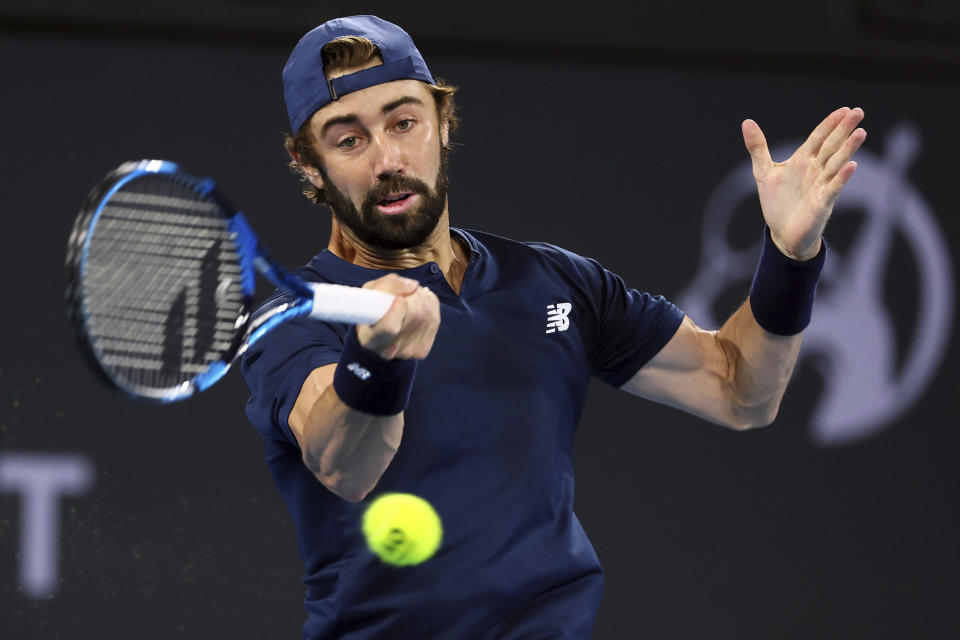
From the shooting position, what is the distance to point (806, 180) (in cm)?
213

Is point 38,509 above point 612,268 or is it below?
below

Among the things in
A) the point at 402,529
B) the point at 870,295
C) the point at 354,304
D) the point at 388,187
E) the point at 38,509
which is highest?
the point at 388,187

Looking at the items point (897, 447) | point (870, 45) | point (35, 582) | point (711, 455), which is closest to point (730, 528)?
point (711, 455)

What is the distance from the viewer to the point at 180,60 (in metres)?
3.51

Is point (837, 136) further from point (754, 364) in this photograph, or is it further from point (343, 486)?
point (343, 486)

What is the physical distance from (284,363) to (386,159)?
369mm

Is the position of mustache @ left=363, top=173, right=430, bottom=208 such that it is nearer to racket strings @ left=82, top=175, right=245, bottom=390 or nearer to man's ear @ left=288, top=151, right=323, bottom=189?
man's ear @ left=288, top=151, right=323, bottom=189

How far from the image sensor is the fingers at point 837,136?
2.10m

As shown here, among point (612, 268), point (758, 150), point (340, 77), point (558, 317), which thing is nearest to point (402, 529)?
point (558, 317)

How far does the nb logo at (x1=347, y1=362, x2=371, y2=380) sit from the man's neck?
1.45ft

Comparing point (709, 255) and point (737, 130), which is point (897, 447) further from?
point (737, 130)

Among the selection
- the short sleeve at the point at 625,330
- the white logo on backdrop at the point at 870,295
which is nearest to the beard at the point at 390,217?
the short sleeve at the point at 625,330

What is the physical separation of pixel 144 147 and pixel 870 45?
6.64ft

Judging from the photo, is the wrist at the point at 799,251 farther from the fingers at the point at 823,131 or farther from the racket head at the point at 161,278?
the racket head at the point at 161,278
